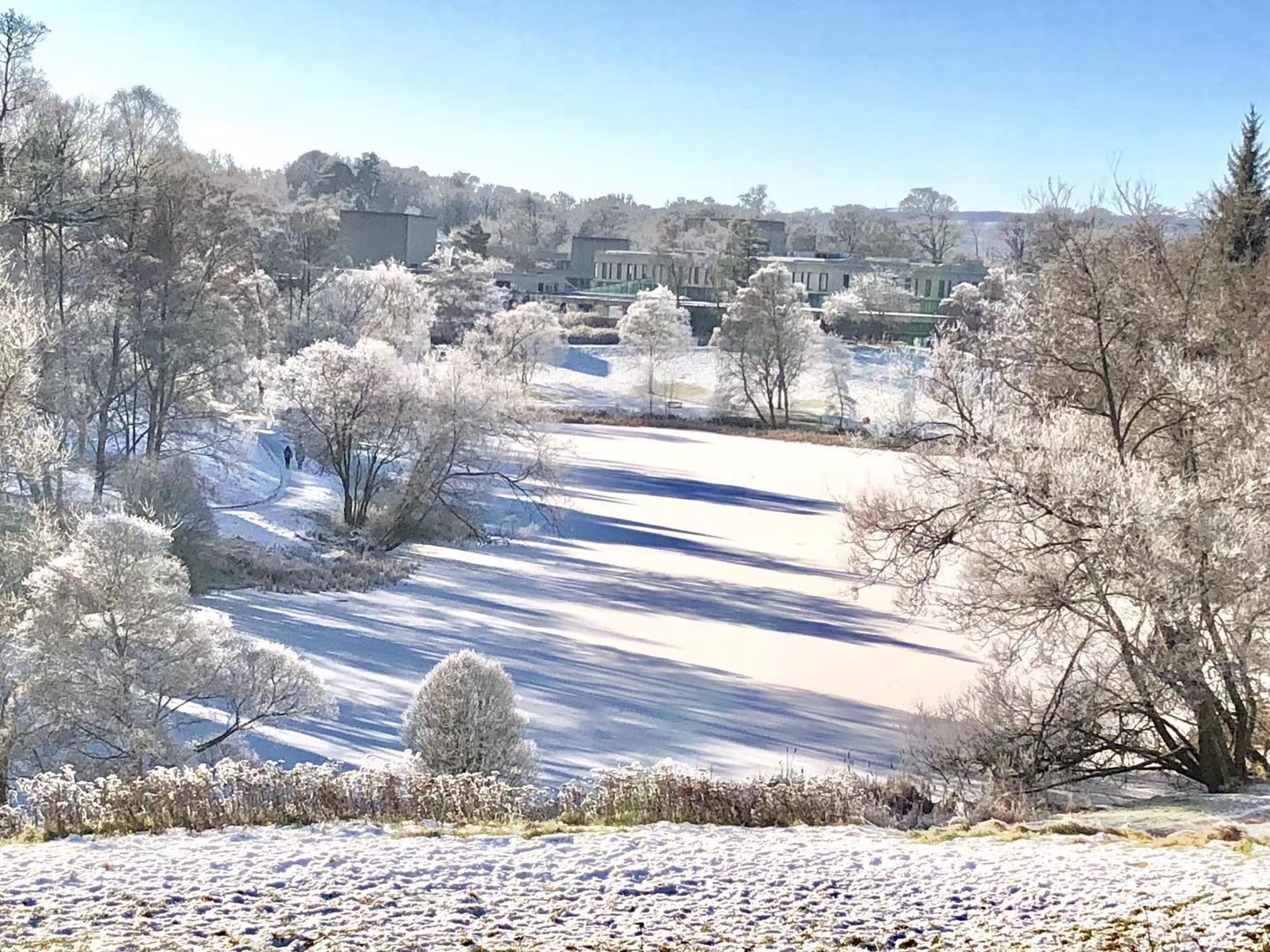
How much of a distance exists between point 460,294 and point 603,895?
51353 millimetres

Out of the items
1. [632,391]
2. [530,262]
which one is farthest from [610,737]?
[530,262]

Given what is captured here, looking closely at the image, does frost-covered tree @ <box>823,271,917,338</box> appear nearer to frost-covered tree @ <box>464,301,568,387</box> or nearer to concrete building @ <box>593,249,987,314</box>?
concrete building @ <box>593,249,987,314</box>

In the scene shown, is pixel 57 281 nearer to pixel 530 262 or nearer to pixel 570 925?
pixel 570 925

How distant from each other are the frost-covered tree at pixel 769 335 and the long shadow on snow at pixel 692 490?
15.8 meters

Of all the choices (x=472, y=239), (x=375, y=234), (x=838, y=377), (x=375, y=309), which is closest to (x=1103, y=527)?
(x=375, y=309)

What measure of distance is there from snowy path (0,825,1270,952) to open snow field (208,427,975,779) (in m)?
4.91

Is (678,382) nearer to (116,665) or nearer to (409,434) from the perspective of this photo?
(409,434)

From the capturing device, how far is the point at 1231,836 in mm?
6844

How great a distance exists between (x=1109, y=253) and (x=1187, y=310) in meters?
1.06

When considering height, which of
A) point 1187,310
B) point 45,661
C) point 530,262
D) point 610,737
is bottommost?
point 610,737

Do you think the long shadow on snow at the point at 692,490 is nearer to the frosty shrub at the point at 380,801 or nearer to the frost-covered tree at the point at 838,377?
the frost-covered tree at the point at 838,377

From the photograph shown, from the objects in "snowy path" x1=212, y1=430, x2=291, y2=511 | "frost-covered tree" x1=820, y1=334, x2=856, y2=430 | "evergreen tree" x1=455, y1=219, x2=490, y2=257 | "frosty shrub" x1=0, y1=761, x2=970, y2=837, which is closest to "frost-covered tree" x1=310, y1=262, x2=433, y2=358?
"snowy path" x1=212, y1=430, x2=291, y2=511

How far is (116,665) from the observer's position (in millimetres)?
9680

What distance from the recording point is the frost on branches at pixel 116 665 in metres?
9.59
